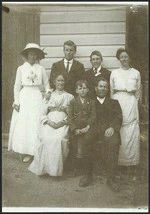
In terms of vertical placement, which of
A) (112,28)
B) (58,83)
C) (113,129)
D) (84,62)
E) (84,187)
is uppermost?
(112,28)

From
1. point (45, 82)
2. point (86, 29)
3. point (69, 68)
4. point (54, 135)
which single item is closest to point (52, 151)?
point (54, 135)

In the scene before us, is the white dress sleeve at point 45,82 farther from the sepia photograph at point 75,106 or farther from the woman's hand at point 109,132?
the woman's hand at point 109,132

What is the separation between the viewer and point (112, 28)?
266cm

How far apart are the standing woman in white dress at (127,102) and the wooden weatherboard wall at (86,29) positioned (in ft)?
0.28

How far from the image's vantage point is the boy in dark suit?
260 centimetres

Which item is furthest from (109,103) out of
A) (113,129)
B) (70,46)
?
(70,46)

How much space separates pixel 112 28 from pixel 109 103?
630 mm

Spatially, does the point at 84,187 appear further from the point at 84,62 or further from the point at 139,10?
the point at 139,10

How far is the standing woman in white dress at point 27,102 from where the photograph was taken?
106 inches

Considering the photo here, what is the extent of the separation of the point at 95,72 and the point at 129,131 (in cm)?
58

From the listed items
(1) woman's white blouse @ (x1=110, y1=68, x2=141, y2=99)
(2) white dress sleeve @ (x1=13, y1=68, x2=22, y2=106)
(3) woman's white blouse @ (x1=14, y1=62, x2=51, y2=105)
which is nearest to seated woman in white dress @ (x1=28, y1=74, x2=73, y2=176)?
(3) woman's white blouse @ (x1=14, y1=62, x2=51, y2=105)

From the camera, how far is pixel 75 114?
8.60ft

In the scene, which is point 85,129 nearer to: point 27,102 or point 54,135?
point 54,135

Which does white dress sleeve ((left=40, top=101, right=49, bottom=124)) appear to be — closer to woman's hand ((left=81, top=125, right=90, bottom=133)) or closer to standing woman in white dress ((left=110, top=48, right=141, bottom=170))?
woman's hand ((left=81, top=125, right=90, bottom=133))
